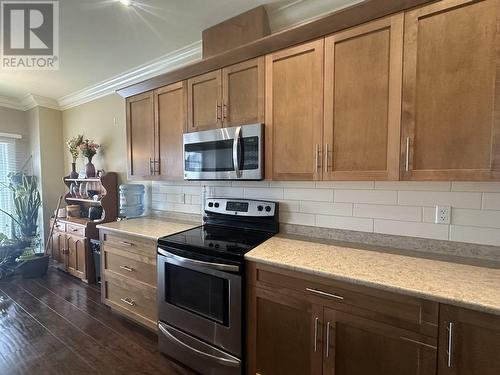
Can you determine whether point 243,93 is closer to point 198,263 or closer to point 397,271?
point 198,263

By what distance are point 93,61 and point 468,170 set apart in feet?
11.6

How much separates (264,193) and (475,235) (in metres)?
1.42

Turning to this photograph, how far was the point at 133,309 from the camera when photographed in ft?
7.61

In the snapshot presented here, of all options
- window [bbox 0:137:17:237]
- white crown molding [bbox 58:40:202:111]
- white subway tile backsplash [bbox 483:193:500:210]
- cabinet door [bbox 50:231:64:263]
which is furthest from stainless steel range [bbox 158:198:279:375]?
window [bbox 0:137:17:237]

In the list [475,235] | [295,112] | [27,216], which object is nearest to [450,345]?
[475,235]

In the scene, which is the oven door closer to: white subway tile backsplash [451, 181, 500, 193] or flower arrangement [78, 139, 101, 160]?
white subway tile backsplash [451, 181, 500, 193]

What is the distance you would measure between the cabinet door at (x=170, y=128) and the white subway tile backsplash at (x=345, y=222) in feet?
4.33

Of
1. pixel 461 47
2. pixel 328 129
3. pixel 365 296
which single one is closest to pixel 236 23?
pixel 328 129

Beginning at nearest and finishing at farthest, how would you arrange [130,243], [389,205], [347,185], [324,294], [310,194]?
[324,294] → [389,205] → [347,185] → [310,194] → [130,243]

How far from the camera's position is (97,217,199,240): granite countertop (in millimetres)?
2184

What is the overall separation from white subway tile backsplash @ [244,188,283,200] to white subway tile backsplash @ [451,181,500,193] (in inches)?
45.6

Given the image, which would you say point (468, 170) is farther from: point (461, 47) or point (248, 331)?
point (248, 331)

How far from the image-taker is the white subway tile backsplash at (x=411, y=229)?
154 cm

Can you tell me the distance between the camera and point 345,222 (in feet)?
6.10
